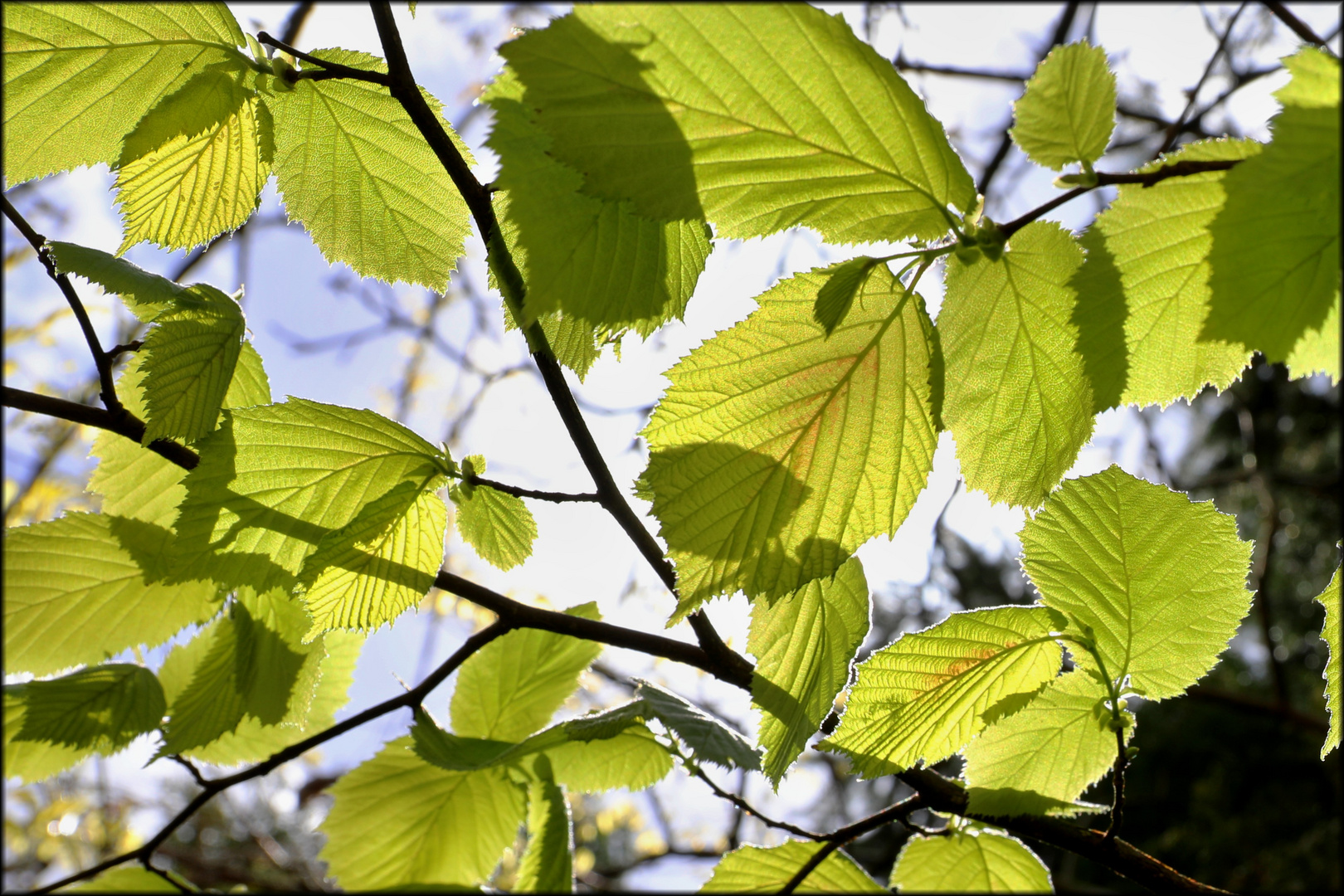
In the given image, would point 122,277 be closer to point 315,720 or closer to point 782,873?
point 315,720

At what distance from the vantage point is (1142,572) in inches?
20.3

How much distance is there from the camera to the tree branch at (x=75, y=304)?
1.73 feet

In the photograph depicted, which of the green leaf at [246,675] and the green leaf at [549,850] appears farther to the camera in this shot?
the green leaf at [246,675]

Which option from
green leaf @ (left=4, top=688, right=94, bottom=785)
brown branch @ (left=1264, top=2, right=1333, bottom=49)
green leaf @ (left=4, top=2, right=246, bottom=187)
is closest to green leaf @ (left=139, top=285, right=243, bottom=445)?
green leaf @ (left=4, top=2, right=246, bottom=187)

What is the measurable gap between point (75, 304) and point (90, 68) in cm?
14

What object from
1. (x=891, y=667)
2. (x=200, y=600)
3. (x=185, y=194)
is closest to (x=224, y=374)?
(x=185, y=194)

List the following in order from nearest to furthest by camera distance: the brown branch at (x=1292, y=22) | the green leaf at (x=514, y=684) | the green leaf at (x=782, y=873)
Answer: the green leaf at (x=782, y=873) → the green leaf at (x=514, y=684) → the brown branch at (x=1292, y=22)

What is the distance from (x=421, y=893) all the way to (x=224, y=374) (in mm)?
345

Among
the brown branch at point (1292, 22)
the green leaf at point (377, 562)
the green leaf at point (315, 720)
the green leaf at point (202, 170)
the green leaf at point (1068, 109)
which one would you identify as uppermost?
the brown branch at point (1292, 22)

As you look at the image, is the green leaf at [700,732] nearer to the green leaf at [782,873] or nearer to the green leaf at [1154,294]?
the green leaf at [782,873]

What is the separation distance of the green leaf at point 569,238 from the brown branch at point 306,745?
0.92 ft

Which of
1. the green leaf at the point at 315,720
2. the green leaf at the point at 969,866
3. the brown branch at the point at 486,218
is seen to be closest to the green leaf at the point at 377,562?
the brown branch at the point at 486,218

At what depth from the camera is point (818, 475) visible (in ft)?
1.41

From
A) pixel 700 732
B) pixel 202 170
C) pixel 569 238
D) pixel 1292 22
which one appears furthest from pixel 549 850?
pixel 1292 22
